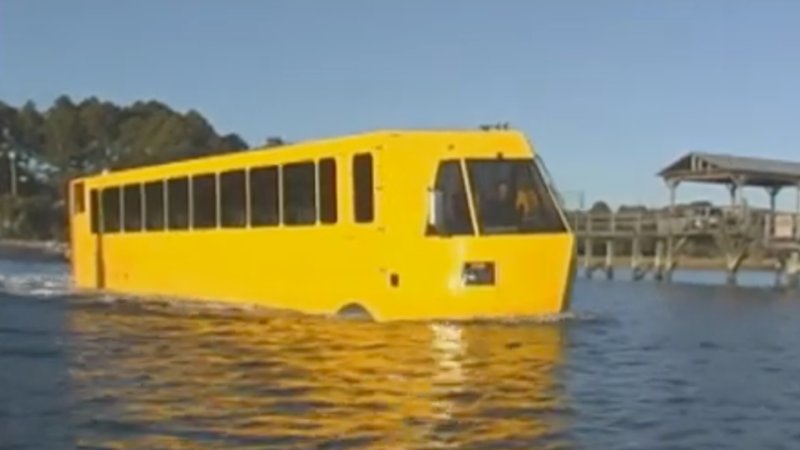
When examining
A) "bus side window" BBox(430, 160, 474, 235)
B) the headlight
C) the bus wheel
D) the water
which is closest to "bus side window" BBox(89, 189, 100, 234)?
the water

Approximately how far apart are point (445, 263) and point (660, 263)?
37825 mm

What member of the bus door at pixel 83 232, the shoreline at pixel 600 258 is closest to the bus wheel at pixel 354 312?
the bus door at pixel 83 232

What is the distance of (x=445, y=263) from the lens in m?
18.4

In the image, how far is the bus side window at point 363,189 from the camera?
19.2 meters

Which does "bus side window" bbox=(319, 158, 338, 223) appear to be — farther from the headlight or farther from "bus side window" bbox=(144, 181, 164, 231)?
"bus side window" bbox=(144, 181, 164, 231)

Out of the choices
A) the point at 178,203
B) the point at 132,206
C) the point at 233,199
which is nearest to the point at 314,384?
the point at 233,199

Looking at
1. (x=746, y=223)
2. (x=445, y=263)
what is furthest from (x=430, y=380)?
(x=746, y=223)

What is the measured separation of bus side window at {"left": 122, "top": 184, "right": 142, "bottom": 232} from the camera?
91.5 ft

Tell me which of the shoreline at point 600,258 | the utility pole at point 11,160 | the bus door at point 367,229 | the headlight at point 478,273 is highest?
the utility pole at point 11,160

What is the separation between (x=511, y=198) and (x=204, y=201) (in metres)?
7.52

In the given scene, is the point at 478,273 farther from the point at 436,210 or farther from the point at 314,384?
the point at 314,384

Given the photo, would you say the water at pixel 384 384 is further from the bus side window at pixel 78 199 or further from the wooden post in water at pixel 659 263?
the wooden post in water at pixel 659 263

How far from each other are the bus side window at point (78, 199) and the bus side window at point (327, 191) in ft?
38.1

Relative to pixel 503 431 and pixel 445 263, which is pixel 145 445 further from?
pixel 445 263
